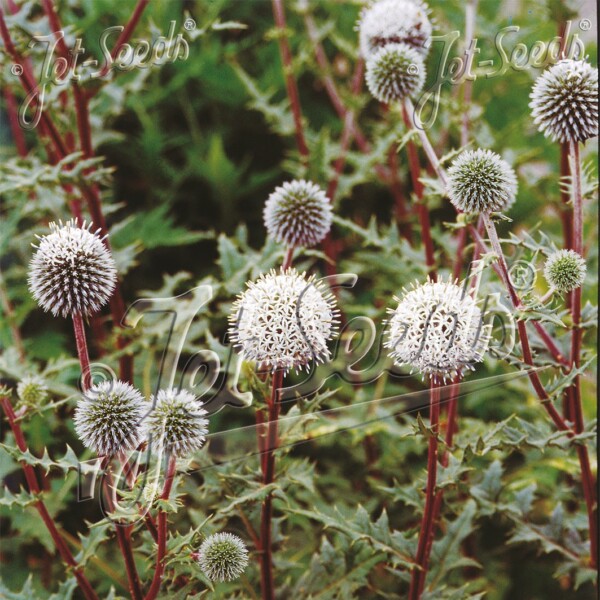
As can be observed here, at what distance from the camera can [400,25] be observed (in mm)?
1531

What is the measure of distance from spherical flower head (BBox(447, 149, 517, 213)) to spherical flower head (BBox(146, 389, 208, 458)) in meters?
0.60

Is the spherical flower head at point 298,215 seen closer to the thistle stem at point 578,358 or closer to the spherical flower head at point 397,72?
the spherical flower head at point 397,72

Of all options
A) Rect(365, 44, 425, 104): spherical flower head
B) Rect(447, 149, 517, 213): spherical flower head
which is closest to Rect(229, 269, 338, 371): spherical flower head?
Rect(447, 149, 517, 213): spherical flower head

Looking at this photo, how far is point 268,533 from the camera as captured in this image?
1313mm

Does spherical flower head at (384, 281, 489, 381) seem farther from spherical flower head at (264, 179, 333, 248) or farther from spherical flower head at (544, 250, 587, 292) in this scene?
spherical flower head at (264, 179, 333, 248)

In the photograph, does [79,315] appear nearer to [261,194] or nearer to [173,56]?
[173,56]

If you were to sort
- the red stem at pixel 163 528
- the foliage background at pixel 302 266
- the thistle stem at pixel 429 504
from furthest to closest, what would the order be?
the foliage background at pixel 302 266
the thistle stem at pixel 429 504
the red stem at pixel 163 528

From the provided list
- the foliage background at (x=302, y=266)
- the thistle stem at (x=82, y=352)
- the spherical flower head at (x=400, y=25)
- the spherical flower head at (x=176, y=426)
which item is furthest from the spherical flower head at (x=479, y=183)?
the thistle stem at (x=82, y=352)

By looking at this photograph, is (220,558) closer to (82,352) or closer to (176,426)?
(176,426)

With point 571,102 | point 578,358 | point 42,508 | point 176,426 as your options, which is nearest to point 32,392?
point 42,508

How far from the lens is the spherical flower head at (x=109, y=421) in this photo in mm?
1118

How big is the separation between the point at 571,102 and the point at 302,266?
736 millimetres

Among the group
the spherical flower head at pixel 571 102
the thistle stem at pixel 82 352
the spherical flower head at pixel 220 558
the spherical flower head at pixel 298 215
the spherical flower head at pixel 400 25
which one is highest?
the spherical flower head at pixel 400 25

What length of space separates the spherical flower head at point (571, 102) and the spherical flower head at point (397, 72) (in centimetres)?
29
